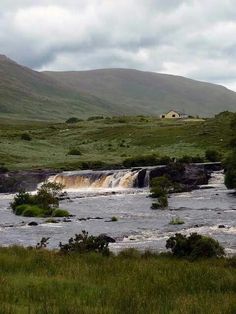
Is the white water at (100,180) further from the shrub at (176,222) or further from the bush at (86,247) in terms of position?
the bush at (86,247)

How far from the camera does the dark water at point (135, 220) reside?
36031mm

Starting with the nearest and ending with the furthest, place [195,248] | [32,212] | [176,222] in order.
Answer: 1. [195,248]
2. [176,222]
3. [32,212]

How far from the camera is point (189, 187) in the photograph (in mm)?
71938

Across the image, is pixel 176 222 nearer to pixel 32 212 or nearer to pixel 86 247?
pixel 32 212

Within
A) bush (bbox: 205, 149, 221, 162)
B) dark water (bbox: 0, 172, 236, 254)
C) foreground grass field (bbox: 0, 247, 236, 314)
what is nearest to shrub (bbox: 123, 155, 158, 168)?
bush (bbox: 205, 149, 221, 162)

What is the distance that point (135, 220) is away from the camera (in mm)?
46000

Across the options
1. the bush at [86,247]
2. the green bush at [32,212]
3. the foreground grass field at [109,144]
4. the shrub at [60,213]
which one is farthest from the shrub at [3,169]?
the bush at [86,247]

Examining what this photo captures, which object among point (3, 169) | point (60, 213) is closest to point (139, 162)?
point (3, 169)

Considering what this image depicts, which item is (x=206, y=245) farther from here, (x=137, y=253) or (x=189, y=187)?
(x=189, y=187)

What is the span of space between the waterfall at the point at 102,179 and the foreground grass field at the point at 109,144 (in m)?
11.5

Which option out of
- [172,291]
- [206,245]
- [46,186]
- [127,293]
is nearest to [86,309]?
[127,293]

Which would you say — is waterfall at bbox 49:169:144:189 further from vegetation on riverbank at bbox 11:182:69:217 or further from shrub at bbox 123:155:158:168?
vegetation on riverbank at bbox 11:182:69:217

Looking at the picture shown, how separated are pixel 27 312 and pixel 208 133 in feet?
365

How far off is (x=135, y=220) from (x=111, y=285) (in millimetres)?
29288
